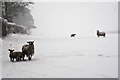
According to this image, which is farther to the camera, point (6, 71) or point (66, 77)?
point (6, 71)

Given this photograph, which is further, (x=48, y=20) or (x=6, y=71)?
(x=48, y=20)

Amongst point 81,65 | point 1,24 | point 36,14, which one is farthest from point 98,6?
point 81,65

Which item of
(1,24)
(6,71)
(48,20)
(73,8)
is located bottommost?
(6,71)

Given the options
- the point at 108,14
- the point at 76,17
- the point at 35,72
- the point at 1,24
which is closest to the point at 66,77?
the point at 35,72

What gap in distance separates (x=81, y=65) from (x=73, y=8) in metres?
151

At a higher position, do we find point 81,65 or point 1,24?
point 1,24

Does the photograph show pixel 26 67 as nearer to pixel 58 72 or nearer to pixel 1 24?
pixel 58 72

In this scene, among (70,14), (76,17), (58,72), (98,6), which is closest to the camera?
(58,72)

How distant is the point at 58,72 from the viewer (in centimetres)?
906

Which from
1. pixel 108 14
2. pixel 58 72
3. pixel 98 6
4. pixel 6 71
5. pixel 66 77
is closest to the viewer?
pixel 66 77

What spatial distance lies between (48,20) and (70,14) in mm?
24542

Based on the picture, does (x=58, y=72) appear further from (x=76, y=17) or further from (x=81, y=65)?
(x=76, y=17)

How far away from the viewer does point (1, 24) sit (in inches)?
899

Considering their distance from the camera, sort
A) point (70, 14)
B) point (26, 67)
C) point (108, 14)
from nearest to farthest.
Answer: point (26, 67) < point (108, 14) < point (70, 14)
